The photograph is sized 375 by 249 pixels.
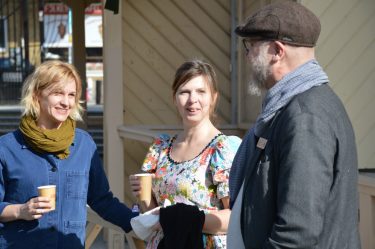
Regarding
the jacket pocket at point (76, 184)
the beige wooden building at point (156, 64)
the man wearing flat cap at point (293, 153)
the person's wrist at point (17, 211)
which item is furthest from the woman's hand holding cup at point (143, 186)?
the beige wooden building at point (156, 64)

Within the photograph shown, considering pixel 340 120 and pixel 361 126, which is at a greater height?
pixel 340 120

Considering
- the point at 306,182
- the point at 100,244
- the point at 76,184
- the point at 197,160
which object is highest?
the point at 306,182

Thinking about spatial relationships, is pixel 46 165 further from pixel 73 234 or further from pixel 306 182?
pixel 306 182

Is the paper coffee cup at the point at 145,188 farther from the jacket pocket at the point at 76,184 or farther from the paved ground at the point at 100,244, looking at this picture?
the paved ground at the point at 100,244

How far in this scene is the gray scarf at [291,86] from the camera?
2.11 m

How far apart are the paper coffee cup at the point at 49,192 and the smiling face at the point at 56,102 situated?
365mm

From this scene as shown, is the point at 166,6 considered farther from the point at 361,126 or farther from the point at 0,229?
the point at 0,229

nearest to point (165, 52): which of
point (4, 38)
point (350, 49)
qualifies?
point (350, 49)

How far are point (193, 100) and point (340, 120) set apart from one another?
41.3 inches

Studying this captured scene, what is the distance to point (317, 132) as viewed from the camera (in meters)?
2.00

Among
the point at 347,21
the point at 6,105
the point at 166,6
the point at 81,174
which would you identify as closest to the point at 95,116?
the point at 6,105

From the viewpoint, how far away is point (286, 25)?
2.11 metres

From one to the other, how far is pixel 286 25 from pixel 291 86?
18 centimetres

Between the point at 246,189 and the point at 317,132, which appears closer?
the point at 317,132
